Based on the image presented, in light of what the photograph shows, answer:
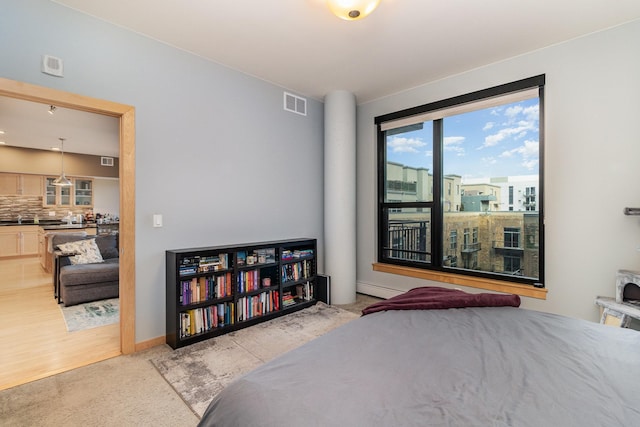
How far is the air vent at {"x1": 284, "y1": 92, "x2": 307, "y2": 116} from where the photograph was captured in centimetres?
389

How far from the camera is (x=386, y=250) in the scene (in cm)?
429

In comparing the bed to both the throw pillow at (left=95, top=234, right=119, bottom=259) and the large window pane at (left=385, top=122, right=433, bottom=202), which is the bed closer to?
the large window pane at (left=385, top=122, right=433, bottom=202)

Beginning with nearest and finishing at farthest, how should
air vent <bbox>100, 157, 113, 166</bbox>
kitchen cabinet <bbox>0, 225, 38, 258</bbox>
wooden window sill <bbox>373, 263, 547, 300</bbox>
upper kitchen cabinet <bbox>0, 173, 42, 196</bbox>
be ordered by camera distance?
1. wooden window sill <bbox>373, 263, 547, 300</bbox>
2. kitchen cabinet <bbox>0, 225, 38, 258</bbox>
3. upper kitchen cabinet <bbox>0, 173, 42, 196</bbox>
4. air vent <bbox>100, 157, 113, 166</bbox>

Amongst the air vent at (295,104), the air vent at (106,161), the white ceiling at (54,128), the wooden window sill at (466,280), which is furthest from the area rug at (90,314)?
the air vent at (106,161)

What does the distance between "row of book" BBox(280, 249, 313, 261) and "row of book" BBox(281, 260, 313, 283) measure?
86 millimetres

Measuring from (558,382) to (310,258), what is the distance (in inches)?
119

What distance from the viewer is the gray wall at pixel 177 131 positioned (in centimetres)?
227

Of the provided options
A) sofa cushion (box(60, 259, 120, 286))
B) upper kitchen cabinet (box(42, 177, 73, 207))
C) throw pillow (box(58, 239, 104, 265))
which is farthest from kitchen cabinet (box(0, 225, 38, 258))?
sofa cushion (box(60, 259, 120, 286))

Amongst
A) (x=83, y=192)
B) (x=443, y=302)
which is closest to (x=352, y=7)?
(x=443, y=302)

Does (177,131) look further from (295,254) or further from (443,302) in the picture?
(443,302)

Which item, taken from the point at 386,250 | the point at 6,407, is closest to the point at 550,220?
the point at 386,250

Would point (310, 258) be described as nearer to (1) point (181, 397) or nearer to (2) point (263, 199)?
(2) point (263, 199)

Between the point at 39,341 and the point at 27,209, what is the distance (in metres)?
6.86

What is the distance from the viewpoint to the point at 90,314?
3564 millimetres
